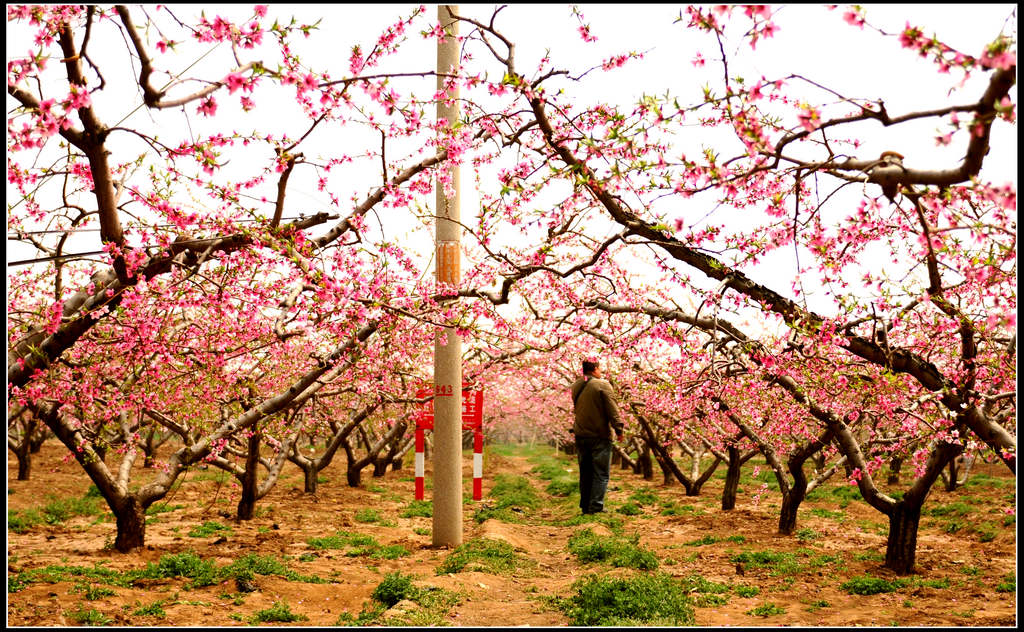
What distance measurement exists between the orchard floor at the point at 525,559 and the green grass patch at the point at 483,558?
0.39 ft

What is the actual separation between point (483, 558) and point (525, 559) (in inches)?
26.7

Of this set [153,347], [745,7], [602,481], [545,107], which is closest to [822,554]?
[602,481]

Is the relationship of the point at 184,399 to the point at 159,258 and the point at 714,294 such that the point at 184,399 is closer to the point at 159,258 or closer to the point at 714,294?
the point at 159,258

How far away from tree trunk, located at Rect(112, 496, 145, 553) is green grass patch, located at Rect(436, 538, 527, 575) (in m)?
3.19

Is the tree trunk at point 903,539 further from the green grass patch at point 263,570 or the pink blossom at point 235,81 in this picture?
the pink blossom at point 235,81

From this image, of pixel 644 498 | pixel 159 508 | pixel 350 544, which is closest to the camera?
pixel 350 544

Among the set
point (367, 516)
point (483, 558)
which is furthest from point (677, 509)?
point (483, 558)

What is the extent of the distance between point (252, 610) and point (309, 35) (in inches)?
164

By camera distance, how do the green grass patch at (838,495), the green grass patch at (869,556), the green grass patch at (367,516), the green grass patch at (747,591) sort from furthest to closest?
1. the green grass patch at (838,495)
2. the green grass patch at (367,516)
3. the green grass patch at (869,556)
4. the green grass patch at (747,591)

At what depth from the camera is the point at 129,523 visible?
25.1ft

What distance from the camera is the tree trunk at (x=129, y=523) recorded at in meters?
7.54

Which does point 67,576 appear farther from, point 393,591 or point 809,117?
point 809,117

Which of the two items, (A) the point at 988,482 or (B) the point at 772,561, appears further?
(A) the point at 988,482

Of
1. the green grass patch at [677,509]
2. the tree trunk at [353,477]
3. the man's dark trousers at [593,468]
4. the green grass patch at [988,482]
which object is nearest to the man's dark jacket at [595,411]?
the man's dark trousers at [593,468]
